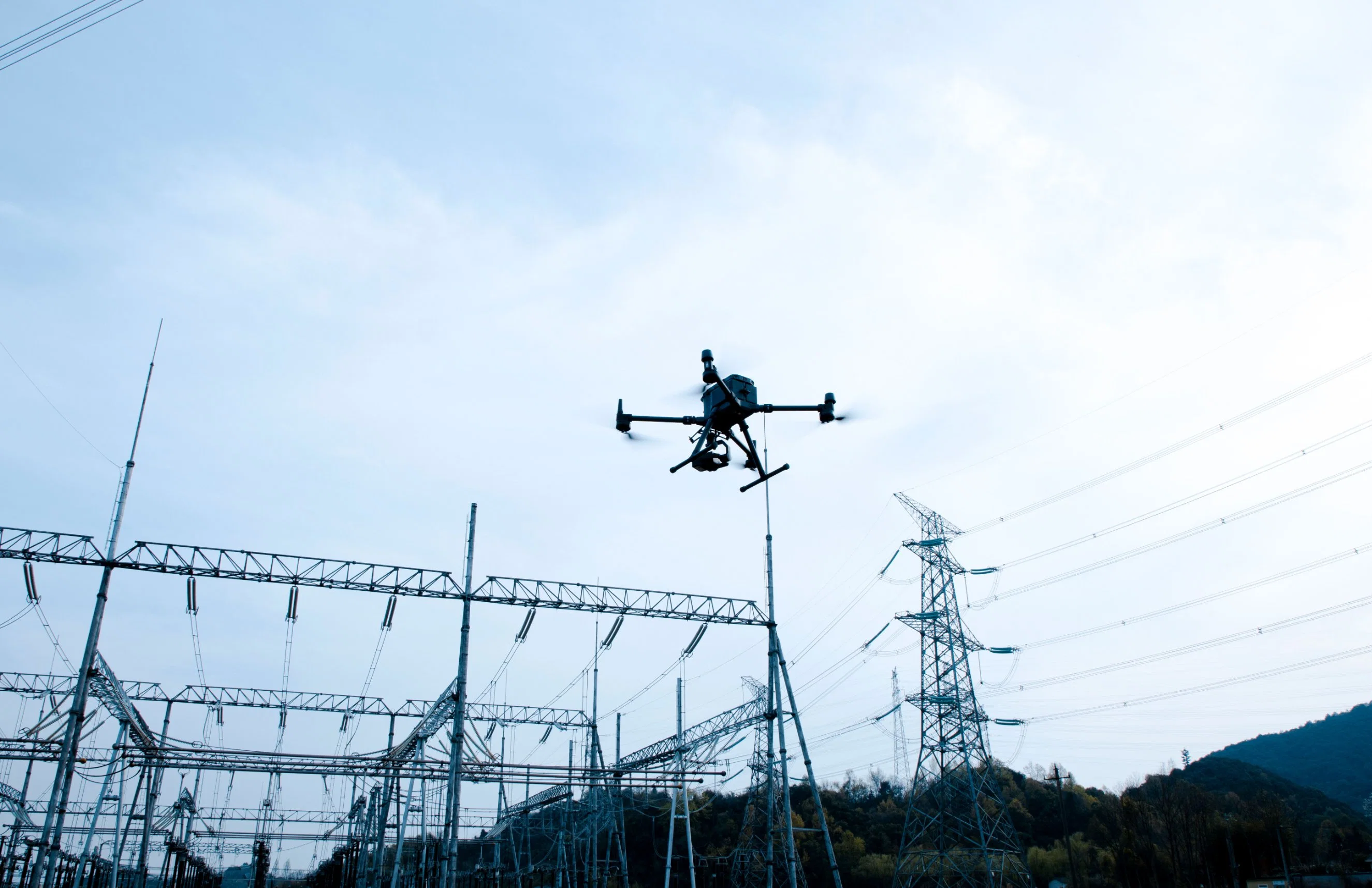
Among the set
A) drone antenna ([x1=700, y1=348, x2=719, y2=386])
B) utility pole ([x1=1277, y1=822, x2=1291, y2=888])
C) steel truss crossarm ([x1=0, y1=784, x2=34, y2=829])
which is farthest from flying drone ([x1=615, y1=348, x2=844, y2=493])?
utility pole ([x1=1277, y1=822, x2=1291, y2=888])

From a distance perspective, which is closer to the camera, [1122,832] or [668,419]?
[668,419]

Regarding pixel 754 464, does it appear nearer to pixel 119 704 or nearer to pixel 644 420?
pixel 644 420

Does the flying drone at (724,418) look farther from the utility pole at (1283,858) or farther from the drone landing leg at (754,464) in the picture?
the utility pole at (1283,858)

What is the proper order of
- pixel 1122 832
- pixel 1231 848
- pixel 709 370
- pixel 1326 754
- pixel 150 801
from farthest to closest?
1. pixel 1326 754
2. pixel 1122 832
3. pixel 1231 848
4. pixel 150 801
5. pixel 709 370

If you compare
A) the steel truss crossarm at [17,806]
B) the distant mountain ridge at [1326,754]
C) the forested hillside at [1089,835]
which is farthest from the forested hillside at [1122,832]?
the distant mountain ridge at [1326,754]

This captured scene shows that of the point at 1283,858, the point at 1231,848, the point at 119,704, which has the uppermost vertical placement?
the point at 119,704

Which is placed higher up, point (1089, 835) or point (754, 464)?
point (754, 464)

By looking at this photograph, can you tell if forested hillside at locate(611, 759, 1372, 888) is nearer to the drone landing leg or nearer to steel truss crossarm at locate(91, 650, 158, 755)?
steel truss crossarm at locate(91, 650, 158, 755)

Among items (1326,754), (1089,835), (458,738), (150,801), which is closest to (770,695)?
(458,738)

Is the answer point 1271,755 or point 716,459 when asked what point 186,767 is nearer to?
point 716,459
